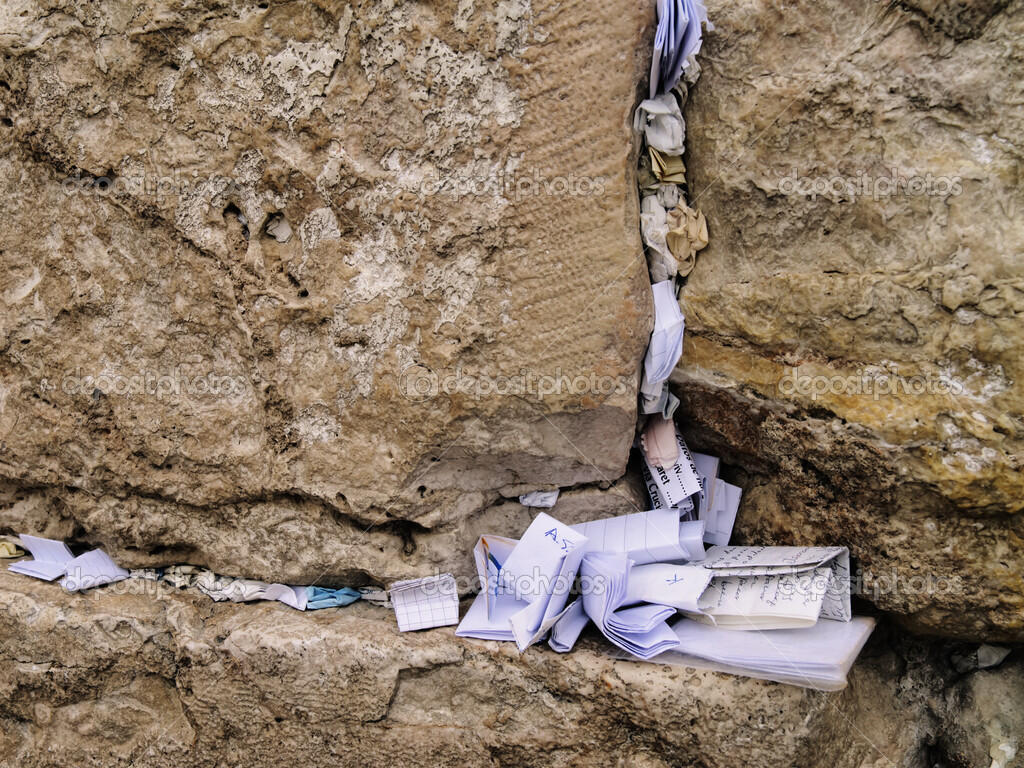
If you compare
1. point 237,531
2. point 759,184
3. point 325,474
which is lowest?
point 237,531

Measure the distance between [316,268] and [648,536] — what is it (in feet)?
2.84

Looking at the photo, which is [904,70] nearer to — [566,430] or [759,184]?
[759,184]

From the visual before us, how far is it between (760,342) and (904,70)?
0.54m

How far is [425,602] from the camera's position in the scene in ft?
6.38

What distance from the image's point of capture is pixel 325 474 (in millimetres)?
1919

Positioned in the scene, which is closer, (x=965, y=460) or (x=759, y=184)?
(x=965, y=460)

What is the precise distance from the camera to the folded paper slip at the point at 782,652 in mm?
1629

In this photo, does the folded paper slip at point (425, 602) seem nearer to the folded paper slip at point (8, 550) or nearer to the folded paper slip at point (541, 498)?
the folded paper slip at point (541, 498)

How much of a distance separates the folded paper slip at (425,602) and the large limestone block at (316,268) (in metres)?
0.05

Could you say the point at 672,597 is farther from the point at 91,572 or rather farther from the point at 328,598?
the point at 91,572

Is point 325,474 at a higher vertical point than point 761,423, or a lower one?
lower

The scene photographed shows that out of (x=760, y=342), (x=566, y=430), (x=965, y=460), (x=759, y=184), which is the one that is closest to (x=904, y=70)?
(x=759, y=184)

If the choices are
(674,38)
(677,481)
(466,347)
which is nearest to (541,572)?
(677,481)

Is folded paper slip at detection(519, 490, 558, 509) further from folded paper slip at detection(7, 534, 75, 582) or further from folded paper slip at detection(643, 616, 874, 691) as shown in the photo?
folded paper slip at detection(7, 534, 75, 582)
